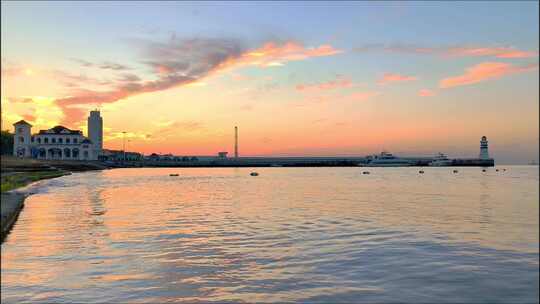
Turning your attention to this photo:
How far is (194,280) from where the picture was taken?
1884 centimetres

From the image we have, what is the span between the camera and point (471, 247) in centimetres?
2656

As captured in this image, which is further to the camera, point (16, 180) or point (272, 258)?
point (16, 180)

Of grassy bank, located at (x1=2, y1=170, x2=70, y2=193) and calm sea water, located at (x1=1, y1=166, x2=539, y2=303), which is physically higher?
grassy bank, located at (x1=2, y1=170, x2=70, y2=193)

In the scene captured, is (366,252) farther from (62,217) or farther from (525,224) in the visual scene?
(62,217)

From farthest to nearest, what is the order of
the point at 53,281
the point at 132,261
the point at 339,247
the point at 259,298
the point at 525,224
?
the point at 525,224 < the point at 339,247 < the point at 132,261 < the point at 53,281 < the point at 259,298

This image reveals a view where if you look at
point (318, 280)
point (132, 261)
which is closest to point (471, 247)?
point (318, 280)

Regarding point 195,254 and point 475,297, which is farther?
point 195,254

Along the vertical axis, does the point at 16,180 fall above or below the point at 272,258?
above

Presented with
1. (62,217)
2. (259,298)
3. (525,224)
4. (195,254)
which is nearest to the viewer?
(259,298)

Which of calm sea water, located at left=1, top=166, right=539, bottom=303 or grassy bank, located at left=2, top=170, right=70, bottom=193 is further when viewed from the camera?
calm sea water, located at left=1, top=166, right=539, bottom=303

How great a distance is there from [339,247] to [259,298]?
10801 mm

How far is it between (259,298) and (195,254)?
8634mm

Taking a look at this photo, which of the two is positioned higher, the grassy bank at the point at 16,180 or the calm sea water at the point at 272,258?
the grassy bank at the point at 16,180

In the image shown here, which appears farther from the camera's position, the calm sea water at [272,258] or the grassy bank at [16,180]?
the calm sea water at [272,258]
